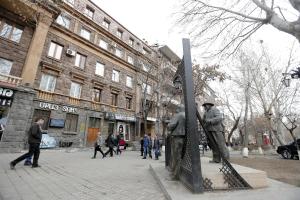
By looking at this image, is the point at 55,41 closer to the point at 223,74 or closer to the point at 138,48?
the point at 138,48

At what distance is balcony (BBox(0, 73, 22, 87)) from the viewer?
41.7ft

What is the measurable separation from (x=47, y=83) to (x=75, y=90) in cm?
278

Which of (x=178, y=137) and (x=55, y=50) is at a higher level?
(x=55, y=50)

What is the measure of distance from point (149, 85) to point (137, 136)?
8394 millimetres

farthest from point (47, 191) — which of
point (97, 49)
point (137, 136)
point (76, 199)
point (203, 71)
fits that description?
point (137, 136)

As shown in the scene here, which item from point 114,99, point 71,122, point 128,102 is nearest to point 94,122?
point 71,122

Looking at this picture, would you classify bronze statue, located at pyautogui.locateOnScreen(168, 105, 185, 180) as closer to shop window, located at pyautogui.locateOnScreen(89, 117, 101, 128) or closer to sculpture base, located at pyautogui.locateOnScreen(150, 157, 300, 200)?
sculpture base, located at pyautogui.locateOnScreen(150, 157, 300, 200)

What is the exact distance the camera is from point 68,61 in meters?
18.3

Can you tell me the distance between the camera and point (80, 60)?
64.8 feet

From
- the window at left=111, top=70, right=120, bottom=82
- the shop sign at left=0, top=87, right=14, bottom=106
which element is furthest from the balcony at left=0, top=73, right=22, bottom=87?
the window at left=111, top=70, right=120, bottom=82

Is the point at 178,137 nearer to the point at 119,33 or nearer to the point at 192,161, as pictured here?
the point at 192,161

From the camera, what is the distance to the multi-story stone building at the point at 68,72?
13359 millimetres

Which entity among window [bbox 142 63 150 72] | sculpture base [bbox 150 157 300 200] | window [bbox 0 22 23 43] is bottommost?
sculpture base [bbox 150 157 300 200]

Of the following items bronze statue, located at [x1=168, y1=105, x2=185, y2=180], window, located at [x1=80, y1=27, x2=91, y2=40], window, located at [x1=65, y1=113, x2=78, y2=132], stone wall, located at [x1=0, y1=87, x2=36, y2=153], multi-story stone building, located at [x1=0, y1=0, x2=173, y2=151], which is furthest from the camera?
window, located at [x1=80, y1=27, x2=91, y2=40]
